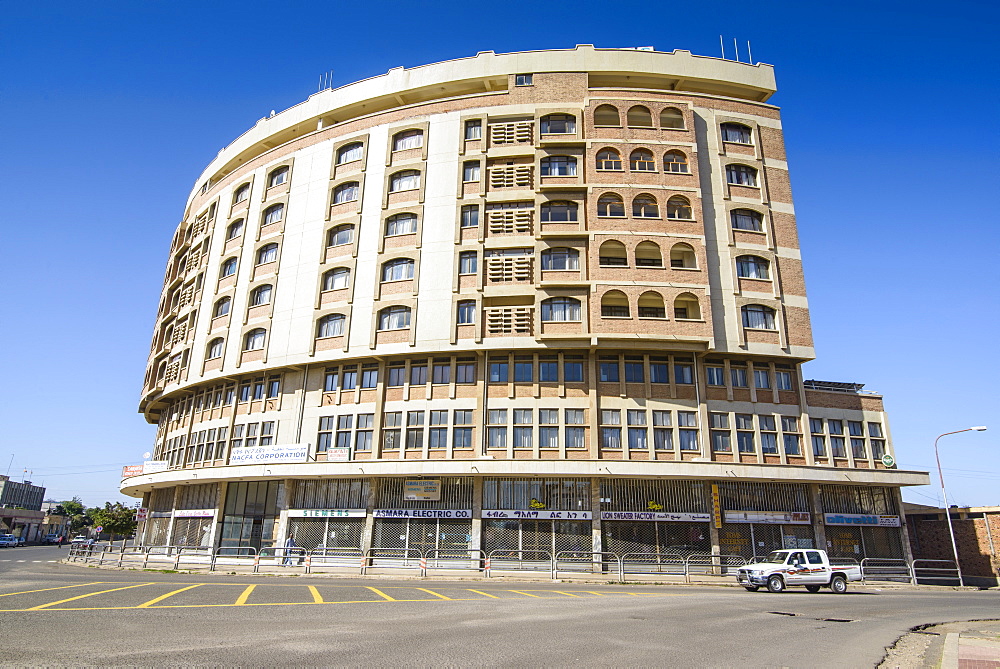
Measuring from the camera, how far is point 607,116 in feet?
145

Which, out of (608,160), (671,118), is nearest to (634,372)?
(608,160)

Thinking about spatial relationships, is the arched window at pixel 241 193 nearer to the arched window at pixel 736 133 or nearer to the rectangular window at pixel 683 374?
the rectangular window at pixel 683 374

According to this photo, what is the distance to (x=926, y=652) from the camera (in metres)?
11.6

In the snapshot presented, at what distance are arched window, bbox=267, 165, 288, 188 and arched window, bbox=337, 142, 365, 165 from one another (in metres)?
5.38

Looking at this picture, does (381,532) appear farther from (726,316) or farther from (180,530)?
(726,316)

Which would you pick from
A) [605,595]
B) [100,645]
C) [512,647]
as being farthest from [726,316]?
[100,645]

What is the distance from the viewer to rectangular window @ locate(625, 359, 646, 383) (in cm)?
3791

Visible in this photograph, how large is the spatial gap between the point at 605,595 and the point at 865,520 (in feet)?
79.9

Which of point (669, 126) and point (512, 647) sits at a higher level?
point (669, 126)

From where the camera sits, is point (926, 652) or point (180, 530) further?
point (180, 530)

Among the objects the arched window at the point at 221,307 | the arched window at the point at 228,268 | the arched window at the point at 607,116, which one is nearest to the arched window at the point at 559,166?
the arched window at the point at 607,116

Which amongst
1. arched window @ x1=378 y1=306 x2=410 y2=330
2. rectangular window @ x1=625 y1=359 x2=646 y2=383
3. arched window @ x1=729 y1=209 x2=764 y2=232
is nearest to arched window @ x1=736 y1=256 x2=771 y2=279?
arched window @ x1=729 y1=209 x2=764 y2=232

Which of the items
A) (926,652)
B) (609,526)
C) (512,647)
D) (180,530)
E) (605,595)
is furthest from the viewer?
(180,530)

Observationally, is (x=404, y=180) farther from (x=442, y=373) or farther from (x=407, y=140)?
(x=442, y=373)
